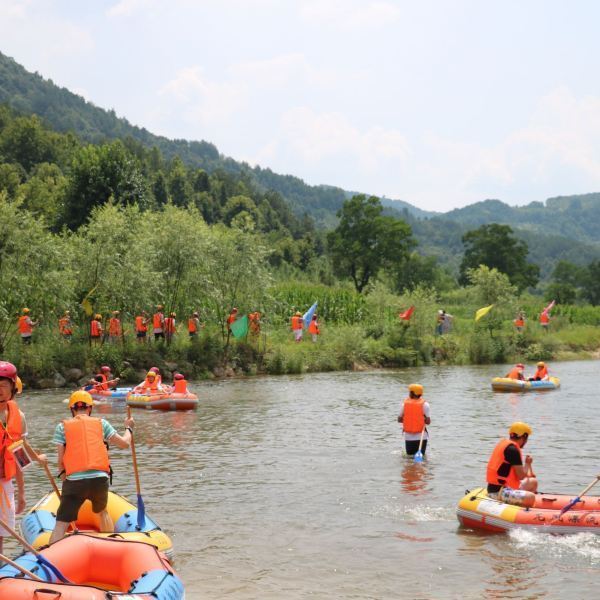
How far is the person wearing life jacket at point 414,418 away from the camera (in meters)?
14.1

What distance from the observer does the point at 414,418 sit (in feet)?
47.5

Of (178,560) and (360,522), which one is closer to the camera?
(178,560)

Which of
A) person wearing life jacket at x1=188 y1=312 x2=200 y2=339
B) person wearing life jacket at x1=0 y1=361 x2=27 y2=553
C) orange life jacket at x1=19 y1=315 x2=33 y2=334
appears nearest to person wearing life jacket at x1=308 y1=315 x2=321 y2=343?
person wearing life jacket at x1=188 y1=312 x2=200 y2=339

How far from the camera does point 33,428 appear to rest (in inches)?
762

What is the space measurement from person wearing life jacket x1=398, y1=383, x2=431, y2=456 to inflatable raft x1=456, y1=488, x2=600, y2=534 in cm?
315

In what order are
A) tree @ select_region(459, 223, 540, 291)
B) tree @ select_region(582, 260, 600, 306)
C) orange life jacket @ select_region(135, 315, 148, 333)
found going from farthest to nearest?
tree @ select_region(582, 260, 600, 306) < tree @ select_region(459, 223, 540, 291) < orange life jacket @ select_region(135, 315, 148, 333)

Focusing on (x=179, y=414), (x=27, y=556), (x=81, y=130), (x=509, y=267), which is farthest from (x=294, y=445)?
(x=81, y=130)

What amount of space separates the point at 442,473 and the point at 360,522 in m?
3.52

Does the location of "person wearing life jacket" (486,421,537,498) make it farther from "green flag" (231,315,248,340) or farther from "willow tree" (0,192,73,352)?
"green flag" (231,315,248,340)

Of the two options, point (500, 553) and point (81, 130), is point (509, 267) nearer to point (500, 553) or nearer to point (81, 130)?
point (500, 553)

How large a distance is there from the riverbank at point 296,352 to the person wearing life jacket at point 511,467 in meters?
20.1

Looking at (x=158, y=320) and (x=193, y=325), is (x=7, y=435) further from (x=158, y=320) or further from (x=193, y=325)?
(x=193, y=325)

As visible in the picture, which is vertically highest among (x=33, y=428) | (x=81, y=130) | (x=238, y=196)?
(x=81, y=130)

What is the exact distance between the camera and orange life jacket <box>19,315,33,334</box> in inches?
1103
